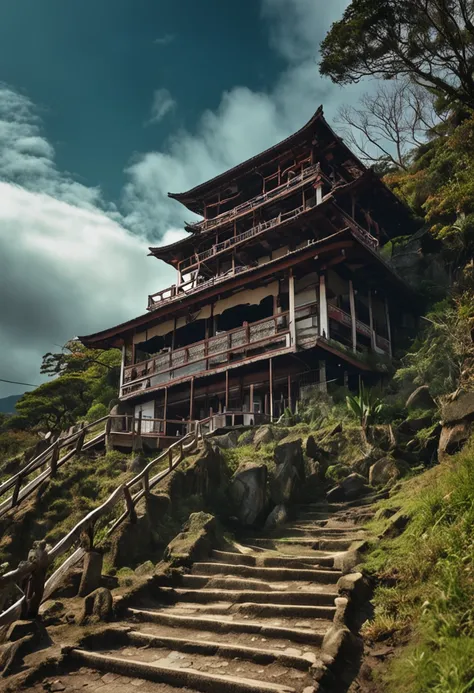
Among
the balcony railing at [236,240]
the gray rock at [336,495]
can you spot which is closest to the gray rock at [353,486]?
the gray rock at [336,495]

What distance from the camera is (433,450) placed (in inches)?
491

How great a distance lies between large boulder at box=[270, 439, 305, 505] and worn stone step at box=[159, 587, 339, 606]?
3.73m

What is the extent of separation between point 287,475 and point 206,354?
40.6ft

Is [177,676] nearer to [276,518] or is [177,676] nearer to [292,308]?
[276,518]

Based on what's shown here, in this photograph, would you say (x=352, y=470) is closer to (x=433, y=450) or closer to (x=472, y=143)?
(x=433, y=450)

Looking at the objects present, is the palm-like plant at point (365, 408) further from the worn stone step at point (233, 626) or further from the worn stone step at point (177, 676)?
the worn stone step at point (177, 676)

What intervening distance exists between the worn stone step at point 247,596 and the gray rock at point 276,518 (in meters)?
2.97

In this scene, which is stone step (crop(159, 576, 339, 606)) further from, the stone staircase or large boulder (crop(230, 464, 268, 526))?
large boulder (crop(230, 464, 268, 526))

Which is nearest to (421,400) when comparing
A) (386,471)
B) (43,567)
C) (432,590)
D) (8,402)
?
(386,471)

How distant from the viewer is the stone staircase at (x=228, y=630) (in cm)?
575

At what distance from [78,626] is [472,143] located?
18330mm

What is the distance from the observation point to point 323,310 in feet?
68.1

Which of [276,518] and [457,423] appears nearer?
[457,423]

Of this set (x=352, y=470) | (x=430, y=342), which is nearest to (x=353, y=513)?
(x=352, y=470)
